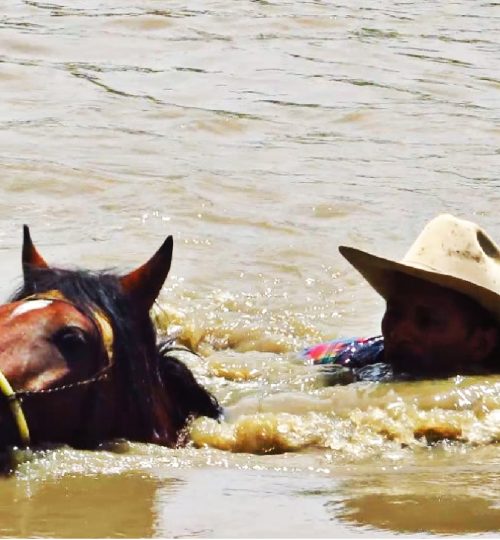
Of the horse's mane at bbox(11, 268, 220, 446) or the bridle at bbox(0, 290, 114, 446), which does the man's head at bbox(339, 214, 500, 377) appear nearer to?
the horse's mane at bbox(11, 268, 220, 446)

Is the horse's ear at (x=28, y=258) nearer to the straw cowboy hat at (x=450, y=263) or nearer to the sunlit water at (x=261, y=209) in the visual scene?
the sunlit water at (x=261, y=209)

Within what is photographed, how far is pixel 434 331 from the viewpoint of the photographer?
596 centimetres

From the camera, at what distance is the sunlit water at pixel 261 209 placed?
4258 millimetres

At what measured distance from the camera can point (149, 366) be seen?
4641 millimetres

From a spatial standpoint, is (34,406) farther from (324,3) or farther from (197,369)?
(324,3)

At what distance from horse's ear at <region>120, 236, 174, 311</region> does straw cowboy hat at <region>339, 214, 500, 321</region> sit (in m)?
1.56

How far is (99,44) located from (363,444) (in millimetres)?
9818

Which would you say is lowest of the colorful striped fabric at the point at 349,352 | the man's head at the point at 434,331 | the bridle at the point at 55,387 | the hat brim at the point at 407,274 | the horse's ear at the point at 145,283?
the colorful striped fabric at the point at 349,352

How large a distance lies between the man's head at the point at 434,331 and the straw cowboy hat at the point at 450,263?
52 mm

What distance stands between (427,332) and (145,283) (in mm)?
1690

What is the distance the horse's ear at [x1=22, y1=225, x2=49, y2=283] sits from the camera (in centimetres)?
464

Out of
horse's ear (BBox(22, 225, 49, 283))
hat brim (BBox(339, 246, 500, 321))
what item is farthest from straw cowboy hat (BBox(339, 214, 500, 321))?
horse's ear (BBox(22, 225, 49, 283))

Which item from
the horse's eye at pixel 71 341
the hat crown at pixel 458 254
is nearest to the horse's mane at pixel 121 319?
the horse's eye at pixel 71 341

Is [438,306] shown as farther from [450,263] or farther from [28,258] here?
[28,258]
